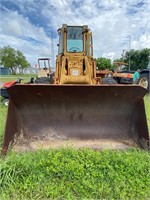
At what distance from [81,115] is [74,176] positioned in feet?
3.47

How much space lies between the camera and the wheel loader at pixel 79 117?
2.65 meters

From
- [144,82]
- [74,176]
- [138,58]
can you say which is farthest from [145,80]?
[138,58]

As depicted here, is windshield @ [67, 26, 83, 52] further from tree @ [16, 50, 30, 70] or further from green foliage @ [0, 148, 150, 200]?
tree @ [16, 50, 30, 70]

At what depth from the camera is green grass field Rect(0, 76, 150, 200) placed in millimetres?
1926

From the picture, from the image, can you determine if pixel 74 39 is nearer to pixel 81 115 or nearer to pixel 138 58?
pixel 81 115

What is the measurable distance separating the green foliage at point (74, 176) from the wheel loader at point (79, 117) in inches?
16.8

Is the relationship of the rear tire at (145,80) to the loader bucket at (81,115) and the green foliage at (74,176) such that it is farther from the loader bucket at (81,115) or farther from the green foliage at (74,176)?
the green foliage at (74,176)

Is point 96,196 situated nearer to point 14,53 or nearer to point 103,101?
point 103,101

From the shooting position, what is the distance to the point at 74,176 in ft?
6.79

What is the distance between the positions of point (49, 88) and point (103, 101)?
85cm

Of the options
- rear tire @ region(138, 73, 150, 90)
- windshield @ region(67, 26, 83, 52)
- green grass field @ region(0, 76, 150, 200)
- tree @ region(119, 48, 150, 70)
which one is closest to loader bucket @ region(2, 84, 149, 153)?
green grass field @ region(0, 76, 150, 200)

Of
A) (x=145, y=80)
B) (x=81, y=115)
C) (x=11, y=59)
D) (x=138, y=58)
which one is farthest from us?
(x=11, y=59)

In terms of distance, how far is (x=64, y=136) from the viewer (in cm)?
289

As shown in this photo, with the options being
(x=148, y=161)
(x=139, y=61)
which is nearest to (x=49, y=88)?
(x=148, y=161)
